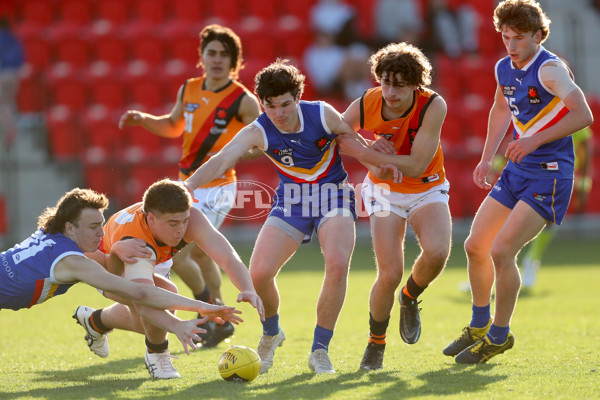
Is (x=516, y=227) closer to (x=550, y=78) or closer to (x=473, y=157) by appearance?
(x=550, y=78)

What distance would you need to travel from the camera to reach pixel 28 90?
13.5m

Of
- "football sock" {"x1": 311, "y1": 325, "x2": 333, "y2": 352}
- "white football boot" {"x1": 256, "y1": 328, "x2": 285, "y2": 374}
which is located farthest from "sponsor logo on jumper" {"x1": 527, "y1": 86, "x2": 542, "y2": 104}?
"white football boot" {"x1": 256, "y1": 328, "x2": 285, "y2": 374}

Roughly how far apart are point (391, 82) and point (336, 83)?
8951 millimetres

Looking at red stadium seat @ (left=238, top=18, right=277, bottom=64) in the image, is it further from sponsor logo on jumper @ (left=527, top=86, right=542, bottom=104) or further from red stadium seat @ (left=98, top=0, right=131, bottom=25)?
sponsor logo on jumper @ (left=527, top=86, right=542, bottom=104)

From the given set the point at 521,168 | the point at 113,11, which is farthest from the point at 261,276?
the point at 113,11

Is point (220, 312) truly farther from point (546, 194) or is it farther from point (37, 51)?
point (37, 51)

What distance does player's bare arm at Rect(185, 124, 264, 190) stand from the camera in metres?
5.22

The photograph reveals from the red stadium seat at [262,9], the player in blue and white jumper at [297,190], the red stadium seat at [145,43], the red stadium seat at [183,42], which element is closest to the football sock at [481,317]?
the player in blue and white jumper at [297,190]

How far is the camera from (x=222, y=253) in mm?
5016

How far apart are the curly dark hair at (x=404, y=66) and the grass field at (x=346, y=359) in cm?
178

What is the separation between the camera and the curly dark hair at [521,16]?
206 inches

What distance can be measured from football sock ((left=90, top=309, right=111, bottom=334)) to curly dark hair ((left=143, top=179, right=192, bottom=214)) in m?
1.12

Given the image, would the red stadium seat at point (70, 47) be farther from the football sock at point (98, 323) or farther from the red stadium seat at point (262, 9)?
the football sock at point (98, 323)

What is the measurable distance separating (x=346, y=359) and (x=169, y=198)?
1.76 meters
